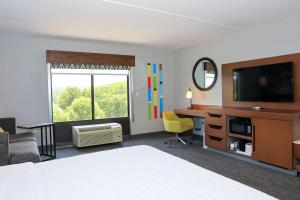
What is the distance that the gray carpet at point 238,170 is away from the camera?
8.51 feet

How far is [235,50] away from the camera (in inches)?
171

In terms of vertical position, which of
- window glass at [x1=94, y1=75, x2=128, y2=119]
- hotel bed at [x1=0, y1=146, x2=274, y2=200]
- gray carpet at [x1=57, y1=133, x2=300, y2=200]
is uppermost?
window glass at [x1=94, y1=75, x2=128, y2=119]

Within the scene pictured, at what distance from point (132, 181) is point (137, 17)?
259 cm

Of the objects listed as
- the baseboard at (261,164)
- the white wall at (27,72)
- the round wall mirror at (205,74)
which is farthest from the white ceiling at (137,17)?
the baseboard at (261,164)

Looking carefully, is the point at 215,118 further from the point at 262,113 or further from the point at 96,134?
the point at 96,134

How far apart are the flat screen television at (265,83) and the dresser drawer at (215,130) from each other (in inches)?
26.5

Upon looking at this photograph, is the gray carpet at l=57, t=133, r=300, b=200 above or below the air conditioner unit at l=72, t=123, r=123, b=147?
below

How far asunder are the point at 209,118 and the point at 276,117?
1329 millimetres

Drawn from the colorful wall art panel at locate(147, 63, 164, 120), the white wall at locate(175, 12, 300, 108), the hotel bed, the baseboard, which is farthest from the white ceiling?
the baseboard

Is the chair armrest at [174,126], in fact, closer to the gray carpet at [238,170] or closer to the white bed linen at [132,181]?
the gray carpet at [238,170]

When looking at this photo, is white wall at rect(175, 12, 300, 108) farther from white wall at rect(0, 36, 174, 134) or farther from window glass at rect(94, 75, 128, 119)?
white wall at rect(0, 36, 174, 134)

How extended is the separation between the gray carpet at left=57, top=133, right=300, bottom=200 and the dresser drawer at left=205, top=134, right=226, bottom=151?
0.14 metres

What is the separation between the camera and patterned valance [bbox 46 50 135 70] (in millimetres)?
4520

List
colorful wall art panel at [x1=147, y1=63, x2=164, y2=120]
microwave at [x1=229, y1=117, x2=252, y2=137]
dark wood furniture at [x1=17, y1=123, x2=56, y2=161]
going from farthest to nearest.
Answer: colorful wall art panel at [x1=147, y1=63, x2=164, y2=120] < dark wood furniture at [x1=17, y1=123, x2=56, y2=161] < microwave at [x1=229, y1=117, x2=252, y2=137]
